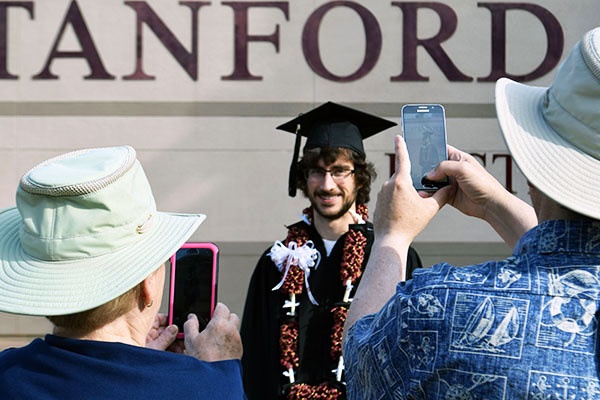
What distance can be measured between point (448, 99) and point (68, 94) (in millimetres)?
3623

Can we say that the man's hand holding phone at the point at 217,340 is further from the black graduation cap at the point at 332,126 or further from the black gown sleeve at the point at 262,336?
the black graduation cap at the point at 332,126

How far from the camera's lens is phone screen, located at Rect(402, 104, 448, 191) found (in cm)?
178

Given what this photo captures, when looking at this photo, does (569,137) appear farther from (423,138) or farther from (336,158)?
(336,158)

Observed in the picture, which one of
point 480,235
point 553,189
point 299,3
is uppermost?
point 299,3

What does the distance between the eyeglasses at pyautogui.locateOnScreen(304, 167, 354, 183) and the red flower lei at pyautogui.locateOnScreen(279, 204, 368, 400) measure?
332 millimetres

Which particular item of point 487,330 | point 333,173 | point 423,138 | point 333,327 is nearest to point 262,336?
point 333,327

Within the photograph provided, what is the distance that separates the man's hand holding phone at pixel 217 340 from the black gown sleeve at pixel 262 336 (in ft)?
6.07

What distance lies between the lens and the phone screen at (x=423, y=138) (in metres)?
1.78

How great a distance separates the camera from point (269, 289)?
370 cm

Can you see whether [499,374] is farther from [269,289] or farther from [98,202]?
[269,289]

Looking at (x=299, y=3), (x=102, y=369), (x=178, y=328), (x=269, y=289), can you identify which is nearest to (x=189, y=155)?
(x=299, y=3)

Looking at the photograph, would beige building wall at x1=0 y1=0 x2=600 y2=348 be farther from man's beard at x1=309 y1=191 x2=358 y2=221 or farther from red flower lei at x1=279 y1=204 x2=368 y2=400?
red flower lei at x1=279 y1=204 x2=368 y2=400

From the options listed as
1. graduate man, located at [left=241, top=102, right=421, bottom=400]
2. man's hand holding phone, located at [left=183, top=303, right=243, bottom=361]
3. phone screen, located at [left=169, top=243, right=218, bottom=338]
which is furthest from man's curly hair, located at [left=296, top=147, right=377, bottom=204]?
man's hand holding phone, located at [left=183, top=303, right=243, bottom=361]

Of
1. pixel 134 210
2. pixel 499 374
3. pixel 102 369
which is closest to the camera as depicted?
pixel 499 374
